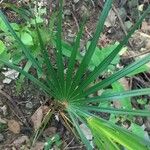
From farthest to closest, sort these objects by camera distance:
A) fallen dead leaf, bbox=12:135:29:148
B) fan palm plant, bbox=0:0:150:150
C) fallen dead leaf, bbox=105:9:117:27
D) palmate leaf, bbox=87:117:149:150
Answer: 1. fallen dead leaf, bbox=105:9:117:27
2. fallen dead leaf, bbox=12:135:29:148
3. fan palm plant, bbox=0:0:150:150
4. palmate leaf, bbox=87:117:149:150

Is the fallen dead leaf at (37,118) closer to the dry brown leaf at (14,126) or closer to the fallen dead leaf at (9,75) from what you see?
the dry brown leaf at (14,126)

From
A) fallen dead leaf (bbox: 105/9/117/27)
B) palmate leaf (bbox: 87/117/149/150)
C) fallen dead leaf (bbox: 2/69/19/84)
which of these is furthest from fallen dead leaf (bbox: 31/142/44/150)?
Answer: fallen dead leaf (bbox: 105/9/117/27)

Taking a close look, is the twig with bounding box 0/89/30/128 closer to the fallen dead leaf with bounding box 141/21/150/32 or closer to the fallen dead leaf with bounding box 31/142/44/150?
the fallen dead leaf with bounding box 31/142/44/150

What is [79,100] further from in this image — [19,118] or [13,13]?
[13,13]

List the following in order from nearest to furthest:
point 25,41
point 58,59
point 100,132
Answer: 1. point 100,132
2. point 58,59
3. point 25,41

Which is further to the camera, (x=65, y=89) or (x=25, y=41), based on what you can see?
(x=25, y=41)

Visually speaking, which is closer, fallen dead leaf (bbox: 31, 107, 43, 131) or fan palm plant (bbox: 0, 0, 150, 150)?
fan palm plant (bbox: 0, 0, 150, 150)

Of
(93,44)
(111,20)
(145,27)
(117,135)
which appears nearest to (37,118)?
(93,44)

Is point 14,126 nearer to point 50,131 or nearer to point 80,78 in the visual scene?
point 50,131

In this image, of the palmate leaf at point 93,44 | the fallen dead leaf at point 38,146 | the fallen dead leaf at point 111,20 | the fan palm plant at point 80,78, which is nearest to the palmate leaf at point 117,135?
the fan palm plant at point 80,78

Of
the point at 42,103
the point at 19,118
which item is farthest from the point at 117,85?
the point at 19,118

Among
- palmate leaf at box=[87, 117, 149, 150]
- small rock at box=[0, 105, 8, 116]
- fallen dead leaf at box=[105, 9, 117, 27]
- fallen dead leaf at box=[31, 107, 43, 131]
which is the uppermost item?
fallen dead leaf at box=[105, 9, 117, 27]
